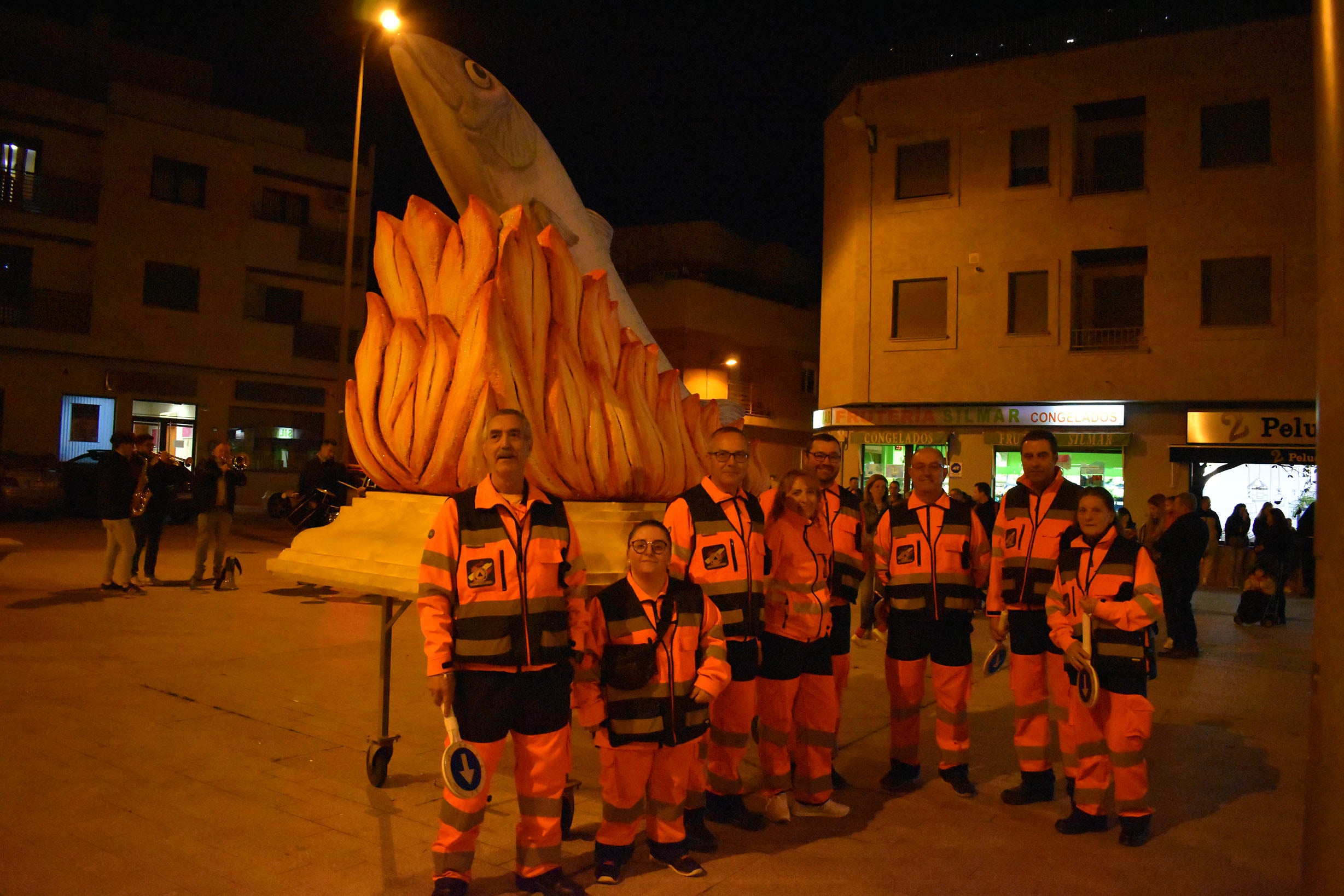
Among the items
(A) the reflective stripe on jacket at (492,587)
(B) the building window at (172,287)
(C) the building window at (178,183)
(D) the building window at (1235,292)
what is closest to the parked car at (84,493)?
(B) the building window at (172,287)

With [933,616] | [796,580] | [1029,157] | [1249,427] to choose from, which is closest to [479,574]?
[796,580]

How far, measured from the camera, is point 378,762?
4.71 metres

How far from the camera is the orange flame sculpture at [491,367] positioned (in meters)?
5.20

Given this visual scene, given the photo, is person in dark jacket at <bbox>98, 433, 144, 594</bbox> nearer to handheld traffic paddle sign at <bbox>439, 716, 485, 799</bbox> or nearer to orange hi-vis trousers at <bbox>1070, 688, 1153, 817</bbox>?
handheld traffic paddle sign at <bbox>439, 716, 485, 799</bbox>

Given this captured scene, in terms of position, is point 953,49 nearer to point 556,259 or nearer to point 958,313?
point 958,313

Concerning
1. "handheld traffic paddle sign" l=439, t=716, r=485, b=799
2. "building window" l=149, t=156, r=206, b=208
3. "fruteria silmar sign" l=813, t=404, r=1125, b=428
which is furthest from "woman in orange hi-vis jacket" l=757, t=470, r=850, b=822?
"building window" l=149, t=156, r=206, b=208

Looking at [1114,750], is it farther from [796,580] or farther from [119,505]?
[119,505]

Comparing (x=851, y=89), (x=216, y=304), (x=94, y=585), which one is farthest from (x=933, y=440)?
(x=216, y=304)

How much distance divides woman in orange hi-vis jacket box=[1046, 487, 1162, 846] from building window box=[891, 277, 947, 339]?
15060mm

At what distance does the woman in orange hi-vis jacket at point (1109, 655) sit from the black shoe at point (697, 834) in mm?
1684

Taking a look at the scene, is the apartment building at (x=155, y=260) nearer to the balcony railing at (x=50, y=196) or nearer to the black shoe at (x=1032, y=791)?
the balcony railing at (x=50, y=196)

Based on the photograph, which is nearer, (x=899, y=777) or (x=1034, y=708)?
(x=1034, y=708)

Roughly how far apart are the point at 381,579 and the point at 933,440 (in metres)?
15.8

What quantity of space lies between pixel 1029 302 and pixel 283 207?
20068 mm
